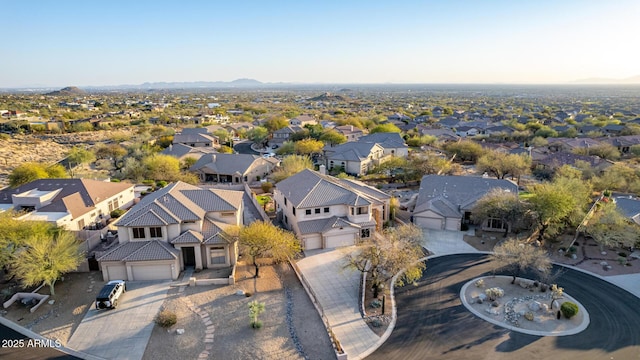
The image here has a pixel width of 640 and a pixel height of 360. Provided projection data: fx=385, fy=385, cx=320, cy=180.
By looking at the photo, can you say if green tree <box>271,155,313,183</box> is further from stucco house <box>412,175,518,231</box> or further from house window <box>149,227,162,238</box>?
house window <box>149,227,162,238</box>

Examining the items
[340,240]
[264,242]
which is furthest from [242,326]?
[340,240]

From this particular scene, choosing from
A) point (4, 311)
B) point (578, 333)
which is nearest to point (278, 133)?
point (4, 311)

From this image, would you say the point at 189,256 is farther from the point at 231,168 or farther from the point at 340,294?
the point at 231,168

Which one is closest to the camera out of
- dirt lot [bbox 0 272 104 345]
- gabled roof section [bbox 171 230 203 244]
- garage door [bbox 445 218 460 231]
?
dirt lot [bbox 0 272 104 345]

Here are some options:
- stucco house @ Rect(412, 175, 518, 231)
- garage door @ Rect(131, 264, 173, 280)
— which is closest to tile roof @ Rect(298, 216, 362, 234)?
stucco house @ Rect(412, 175, 518, 231)

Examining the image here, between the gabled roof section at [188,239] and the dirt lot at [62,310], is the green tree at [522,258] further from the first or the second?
the dirt lot at [62,310]
